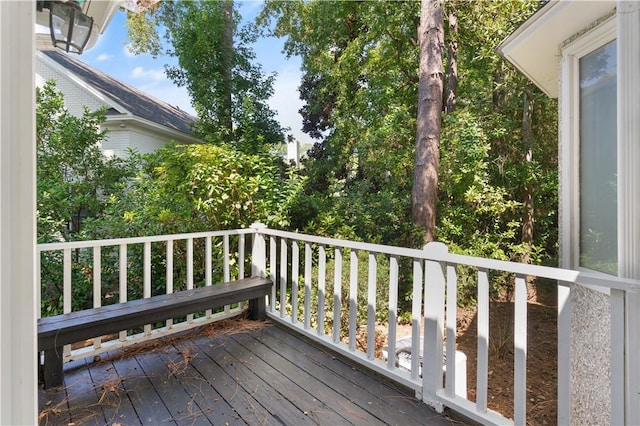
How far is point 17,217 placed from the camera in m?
0.73

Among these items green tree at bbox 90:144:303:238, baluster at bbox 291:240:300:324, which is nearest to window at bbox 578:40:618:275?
baluster at bbox 291:240:300:324

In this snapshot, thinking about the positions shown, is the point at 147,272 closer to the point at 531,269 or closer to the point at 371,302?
the point at 371,302

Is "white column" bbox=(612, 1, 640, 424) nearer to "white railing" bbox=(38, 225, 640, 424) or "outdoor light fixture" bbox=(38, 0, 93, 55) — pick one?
"white railing" bbox=(38, 225, 640, 424)

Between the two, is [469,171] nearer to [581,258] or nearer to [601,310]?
[581,258]

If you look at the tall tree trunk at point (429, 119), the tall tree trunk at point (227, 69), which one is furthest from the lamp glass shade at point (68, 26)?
the tall tree trunk at point (227, 69)

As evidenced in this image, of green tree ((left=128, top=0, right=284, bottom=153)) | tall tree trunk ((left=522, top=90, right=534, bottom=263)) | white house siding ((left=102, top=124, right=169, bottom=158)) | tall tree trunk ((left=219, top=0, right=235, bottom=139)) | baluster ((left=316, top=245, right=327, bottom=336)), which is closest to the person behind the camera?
baluster ((left=316, top=245, right=327, bottom=336))

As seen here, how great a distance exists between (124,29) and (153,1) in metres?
7.01

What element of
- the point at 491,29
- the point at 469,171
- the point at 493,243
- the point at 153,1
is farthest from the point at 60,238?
the point at 491,29

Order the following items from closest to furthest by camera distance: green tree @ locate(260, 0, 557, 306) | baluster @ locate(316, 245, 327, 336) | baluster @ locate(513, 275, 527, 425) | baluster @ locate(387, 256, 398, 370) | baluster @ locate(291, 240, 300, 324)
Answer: baluster @ locate(513, 275, 527, 425), baluster @ locate(387, 256, 398, 370), baluster @ locate(316, 245, 327, 336), baluster @ locate(291, 240, 300, 324), green tree @ locate(260, 0, 557, 306)

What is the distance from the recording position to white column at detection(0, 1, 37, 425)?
71cm

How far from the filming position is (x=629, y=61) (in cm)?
149

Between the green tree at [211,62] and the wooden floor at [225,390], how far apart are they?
18.4ft

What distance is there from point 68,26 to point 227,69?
→ 6778 mm

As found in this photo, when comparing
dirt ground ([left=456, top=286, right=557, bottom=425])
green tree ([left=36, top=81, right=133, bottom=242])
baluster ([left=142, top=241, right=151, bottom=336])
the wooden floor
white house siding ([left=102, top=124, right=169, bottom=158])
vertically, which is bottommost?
dirt ground ([left=456, top=286, right=557, bottom=425])
